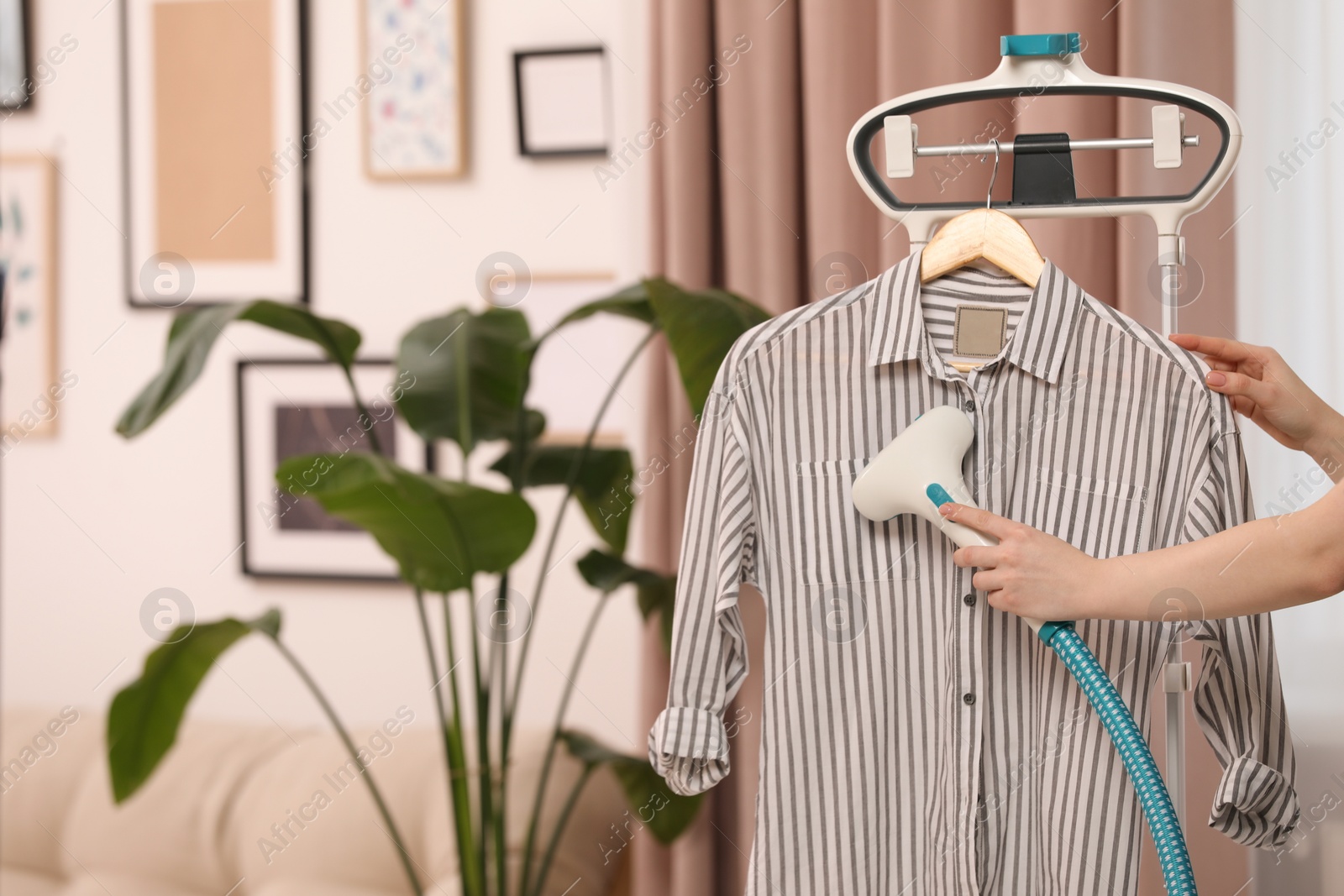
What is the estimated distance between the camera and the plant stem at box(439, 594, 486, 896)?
1.41 m

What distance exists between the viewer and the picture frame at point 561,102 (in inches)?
72.4

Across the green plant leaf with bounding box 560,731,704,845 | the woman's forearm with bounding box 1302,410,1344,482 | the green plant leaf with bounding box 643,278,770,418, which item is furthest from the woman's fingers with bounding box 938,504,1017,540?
the green plant leaf with bounding box 560,731,704,845

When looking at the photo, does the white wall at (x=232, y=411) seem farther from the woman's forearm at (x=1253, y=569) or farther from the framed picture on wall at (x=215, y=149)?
the woman's forearm at (x=1253, y=569)

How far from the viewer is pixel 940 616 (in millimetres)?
890

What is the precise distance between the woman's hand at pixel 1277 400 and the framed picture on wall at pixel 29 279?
7.18ft

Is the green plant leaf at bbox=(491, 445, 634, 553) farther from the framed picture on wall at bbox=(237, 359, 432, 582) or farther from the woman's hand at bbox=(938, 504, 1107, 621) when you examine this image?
the woman's hand at bbox=(938, 504, 1107, 621)

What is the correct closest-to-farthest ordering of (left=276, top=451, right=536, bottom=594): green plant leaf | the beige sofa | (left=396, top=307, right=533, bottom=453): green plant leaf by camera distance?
(left=276, top=451, right=536, bottom=594): green plant leaf
(left=396, top=307, right=533, bottom=453): green plant leaf
the beige sofa

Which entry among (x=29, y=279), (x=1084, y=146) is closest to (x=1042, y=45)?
(x=1084, y=146)

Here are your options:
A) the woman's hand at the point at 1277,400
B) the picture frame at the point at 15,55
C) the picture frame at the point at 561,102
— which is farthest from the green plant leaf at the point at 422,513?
the picture frame at the point at 15,55

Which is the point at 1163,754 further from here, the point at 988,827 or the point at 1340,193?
the point at 1340,193

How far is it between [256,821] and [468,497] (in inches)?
41.3

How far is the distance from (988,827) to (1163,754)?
1.46 ft

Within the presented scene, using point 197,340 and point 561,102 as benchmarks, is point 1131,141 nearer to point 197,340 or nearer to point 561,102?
A: point 197,340

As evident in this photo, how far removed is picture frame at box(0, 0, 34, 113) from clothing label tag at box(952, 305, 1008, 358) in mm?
2131
